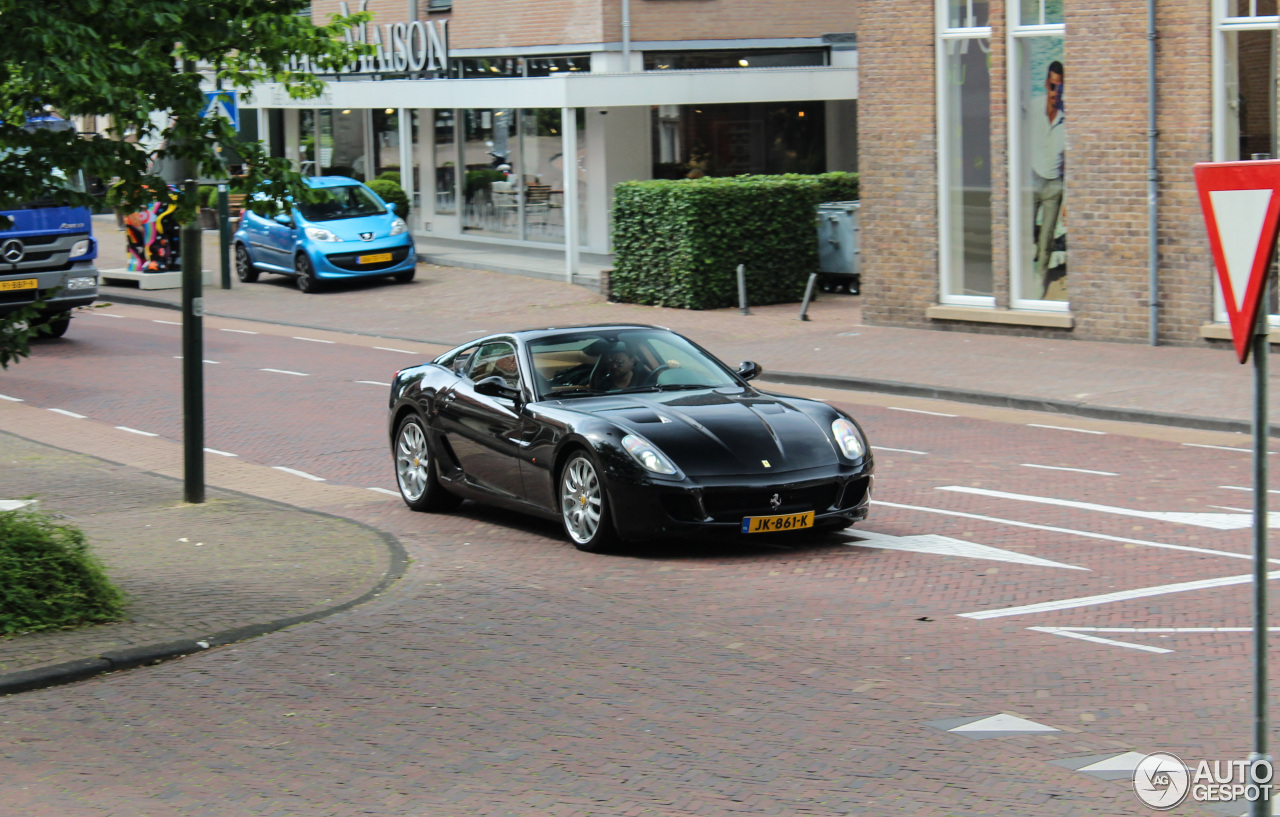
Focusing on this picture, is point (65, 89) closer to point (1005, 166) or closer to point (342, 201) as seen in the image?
point (1005, 166)

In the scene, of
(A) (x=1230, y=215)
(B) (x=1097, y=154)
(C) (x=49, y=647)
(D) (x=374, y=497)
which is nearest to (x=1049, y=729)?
(A) (x=1230, y=215)

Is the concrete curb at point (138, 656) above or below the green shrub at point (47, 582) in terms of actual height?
below

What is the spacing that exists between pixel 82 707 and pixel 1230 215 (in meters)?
5.04

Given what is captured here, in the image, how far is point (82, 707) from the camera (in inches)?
276

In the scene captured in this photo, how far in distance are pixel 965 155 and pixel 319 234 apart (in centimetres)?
1264

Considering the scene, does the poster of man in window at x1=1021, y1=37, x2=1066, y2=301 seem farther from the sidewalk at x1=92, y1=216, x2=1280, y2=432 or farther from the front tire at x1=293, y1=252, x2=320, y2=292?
the front tire at x1=293, y1=252, x2=320, y2=292

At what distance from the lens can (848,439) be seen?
10188 mm

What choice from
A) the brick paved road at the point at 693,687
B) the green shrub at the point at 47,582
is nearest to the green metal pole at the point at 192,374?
the brick paved road at the point at 693,687

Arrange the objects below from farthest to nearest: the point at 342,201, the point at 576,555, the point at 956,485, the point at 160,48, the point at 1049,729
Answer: the point at 342,201 < the point at 956,485 < the point at 576,555 < the point at 160,48 < the point at 1049,729

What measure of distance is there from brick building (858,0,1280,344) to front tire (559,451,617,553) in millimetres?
10787

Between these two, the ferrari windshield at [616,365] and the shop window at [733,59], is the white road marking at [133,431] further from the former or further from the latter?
the shop window at [733,59]

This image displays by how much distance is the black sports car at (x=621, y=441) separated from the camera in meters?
9.69

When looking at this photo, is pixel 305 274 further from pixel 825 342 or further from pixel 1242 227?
pixel 1242 227

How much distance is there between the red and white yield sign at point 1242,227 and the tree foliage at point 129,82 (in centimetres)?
516
